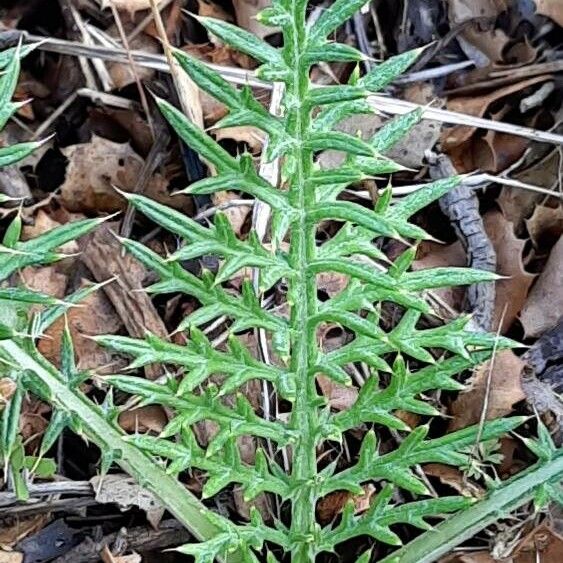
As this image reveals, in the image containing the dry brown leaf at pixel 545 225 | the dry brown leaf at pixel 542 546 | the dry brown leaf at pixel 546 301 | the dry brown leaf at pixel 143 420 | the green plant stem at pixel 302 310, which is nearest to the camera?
the green plant stem at pixel 302 310

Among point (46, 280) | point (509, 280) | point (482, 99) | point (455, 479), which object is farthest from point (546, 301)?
point (46, 280)

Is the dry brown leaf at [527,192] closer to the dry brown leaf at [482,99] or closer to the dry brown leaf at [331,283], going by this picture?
the dry brown leaf at [482,99]

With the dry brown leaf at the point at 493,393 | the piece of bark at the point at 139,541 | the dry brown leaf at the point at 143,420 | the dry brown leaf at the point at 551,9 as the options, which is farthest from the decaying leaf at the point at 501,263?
the piece of bark at the point at 139,541

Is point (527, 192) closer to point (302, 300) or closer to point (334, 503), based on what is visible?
point (334, 503)

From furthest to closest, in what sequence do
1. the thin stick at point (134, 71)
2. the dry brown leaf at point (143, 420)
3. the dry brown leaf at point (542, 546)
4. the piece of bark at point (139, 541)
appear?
1. the thin stick at point (134, 71)
2. the dry brown leaf at point (143, 420)
3. the piece of bark at point (139, 541)
4. the dry brown leaf at point (542, 546)

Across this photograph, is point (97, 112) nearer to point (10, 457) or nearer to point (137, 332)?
point (137, 332)

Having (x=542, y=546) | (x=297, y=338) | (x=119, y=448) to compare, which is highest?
(x=297, y=338)
